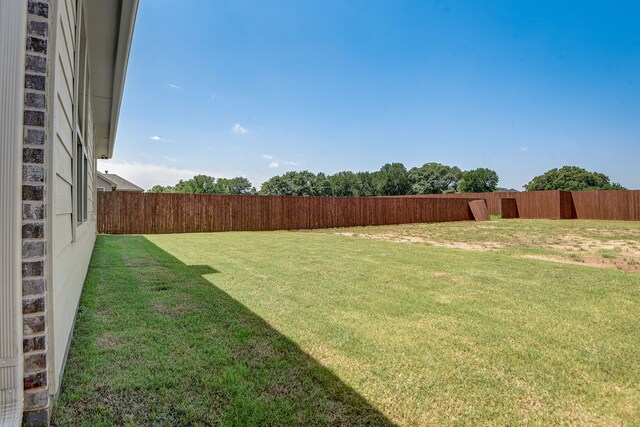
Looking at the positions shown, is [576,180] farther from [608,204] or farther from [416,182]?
[608,204]

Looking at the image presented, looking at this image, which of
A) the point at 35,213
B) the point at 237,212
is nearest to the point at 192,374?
the point at 35,213

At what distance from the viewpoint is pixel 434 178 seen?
2044 inches

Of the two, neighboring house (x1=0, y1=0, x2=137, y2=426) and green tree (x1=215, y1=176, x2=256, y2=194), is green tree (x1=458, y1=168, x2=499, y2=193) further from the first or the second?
neighboring house (x1=0, y1=0, x2=137, y2=426)

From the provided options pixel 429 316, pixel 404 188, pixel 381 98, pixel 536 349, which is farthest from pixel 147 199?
pixel 404 188

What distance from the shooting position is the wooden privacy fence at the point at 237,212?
37.7 feet

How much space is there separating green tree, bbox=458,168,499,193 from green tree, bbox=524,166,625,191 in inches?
382

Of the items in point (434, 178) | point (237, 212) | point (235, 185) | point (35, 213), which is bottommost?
point (35, 213)

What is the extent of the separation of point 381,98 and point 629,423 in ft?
70.0

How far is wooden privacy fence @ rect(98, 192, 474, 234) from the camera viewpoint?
1150 cm

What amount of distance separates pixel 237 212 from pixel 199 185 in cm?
5000

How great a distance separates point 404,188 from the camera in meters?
53.1

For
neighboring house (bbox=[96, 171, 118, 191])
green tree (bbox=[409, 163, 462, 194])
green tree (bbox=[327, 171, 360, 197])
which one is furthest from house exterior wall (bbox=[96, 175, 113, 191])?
green tree (bbox=[409, 163, 462, 194])

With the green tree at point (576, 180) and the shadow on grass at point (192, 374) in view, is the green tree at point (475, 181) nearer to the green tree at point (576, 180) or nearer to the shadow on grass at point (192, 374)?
the green tree at point (576, 180)

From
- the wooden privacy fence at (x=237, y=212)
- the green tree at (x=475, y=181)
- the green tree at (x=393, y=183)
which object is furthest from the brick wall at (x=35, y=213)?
the green tree at (x=475, y=181)
